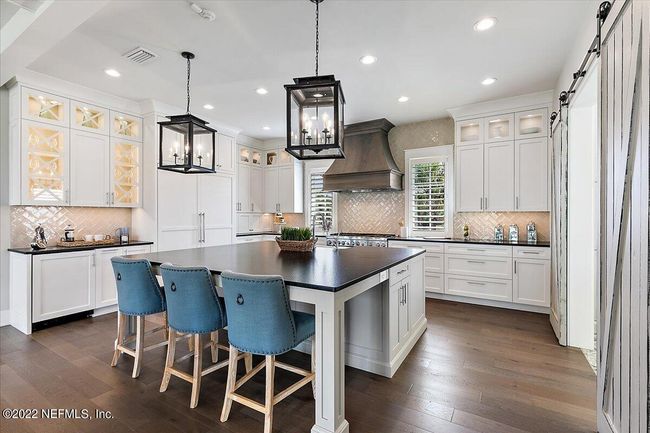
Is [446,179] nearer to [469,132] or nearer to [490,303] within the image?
[469,132]

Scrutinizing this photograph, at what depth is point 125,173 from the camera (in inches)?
187

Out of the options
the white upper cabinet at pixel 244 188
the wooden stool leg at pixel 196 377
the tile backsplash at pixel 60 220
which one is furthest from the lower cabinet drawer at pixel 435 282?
the tile backsplash at pixel 60 220

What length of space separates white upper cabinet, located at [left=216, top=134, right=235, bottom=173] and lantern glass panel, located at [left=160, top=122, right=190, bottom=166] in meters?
2.72

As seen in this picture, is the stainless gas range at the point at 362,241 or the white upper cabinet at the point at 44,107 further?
the stainless gas range at the point at 362,241

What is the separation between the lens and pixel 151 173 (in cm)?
469

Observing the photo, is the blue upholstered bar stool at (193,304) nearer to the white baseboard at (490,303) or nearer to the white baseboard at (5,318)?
the white baseboard at (5,318)

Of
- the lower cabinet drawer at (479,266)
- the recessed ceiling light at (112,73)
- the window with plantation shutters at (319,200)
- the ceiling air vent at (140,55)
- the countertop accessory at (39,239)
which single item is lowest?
the lower cabinet drawer at (479,266)

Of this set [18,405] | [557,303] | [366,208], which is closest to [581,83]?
[557,303]

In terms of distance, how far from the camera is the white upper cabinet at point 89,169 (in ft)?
13.4

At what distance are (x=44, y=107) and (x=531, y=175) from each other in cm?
650

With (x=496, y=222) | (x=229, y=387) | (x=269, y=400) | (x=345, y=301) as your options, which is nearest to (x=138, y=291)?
(x=229, y=387)

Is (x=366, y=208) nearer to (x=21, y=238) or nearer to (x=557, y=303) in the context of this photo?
(x=557, y=303)

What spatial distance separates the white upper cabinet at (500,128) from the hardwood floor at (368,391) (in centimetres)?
278

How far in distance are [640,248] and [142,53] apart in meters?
4.15
